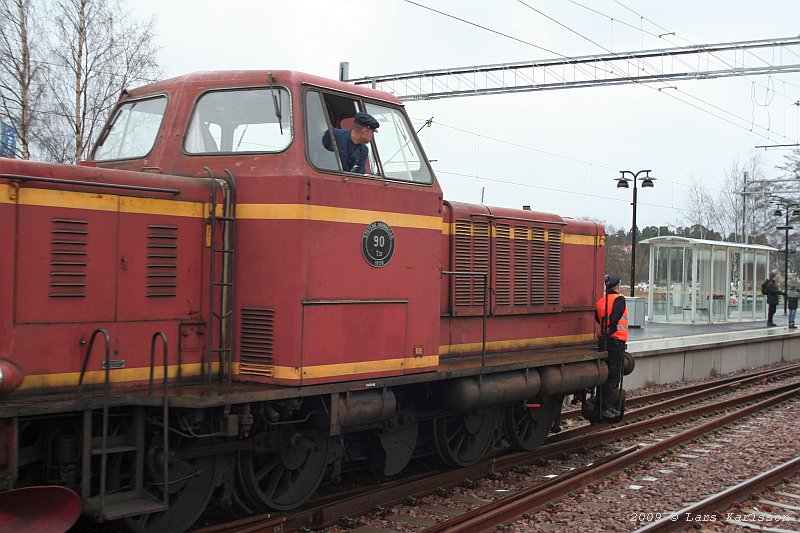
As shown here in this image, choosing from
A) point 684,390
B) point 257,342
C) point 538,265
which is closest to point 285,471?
point 257,342

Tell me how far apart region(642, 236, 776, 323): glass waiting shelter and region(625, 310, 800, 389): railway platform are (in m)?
0.56

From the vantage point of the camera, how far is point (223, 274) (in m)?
5.66

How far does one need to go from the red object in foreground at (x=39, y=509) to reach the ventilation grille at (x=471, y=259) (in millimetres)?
4317

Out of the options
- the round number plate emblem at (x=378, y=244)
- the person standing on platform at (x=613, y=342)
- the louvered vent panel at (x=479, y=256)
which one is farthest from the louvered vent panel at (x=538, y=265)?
the round number plate emblem at (x=378, y=244)

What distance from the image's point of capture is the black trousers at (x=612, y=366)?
374 inches

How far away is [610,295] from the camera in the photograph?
9.56m

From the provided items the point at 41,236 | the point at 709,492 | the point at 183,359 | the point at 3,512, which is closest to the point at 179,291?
the point at 183,359

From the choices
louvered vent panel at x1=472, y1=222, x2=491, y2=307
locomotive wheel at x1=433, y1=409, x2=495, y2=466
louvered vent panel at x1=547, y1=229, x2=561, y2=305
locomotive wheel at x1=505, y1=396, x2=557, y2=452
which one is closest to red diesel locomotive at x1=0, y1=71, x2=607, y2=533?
locomotive wheel at x1=433, y1=409, x2=495, y2=466

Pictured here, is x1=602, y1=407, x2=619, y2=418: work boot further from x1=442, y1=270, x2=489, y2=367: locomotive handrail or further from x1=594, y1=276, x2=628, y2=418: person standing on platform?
x1=442, y1=270, x2=489, y2=367: locomotive handrail

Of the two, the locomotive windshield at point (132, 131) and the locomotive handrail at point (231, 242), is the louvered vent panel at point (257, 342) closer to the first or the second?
the locomotive handrail at point (231, 242)

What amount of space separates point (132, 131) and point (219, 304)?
68.4 inches

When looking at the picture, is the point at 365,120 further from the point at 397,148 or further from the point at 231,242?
the point at 231,242

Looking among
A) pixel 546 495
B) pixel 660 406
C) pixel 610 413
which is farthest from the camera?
pixel 660 406

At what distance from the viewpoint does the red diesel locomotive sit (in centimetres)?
479
